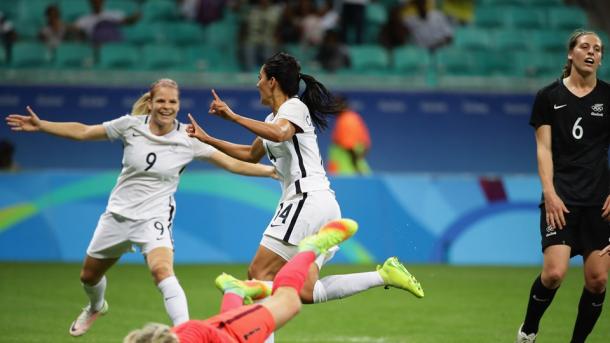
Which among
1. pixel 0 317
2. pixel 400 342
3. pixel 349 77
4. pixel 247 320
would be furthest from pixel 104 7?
pixel 247 320

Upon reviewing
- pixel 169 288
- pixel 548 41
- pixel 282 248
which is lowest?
pixel 169 288

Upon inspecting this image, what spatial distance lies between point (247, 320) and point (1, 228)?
31.3 ft

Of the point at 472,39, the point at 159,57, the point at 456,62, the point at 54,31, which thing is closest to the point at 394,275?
the point at 159,57

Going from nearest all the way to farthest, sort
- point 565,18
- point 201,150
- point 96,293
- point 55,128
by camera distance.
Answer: point 55,128 < point 201,150 < point 96,293 < point 565,18

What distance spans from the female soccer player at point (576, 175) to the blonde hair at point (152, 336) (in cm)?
332

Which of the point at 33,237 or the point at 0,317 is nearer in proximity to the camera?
the point at 0,317

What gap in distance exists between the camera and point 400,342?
898 centimetres

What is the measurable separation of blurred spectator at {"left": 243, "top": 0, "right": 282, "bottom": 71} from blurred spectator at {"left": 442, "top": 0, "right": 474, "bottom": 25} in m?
4.28

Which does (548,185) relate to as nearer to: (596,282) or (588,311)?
(596,282)

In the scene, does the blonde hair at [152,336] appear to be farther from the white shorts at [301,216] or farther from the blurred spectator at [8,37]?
the blurred spectator at [8,37]

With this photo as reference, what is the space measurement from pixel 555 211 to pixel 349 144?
10841 millimetres

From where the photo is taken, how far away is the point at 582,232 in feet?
25.3

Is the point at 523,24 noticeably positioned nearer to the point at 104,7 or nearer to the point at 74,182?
the point at 104,7

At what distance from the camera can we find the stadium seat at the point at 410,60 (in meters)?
19.8
